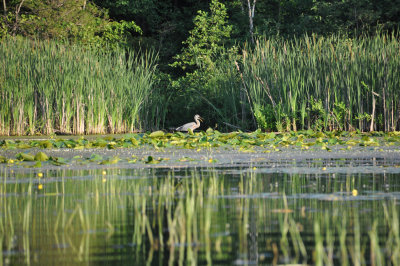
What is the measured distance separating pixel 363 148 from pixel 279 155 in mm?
1690

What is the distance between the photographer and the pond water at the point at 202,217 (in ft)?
13.6

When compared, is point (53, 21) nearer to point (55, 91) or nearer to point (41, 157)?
point (55, 91)

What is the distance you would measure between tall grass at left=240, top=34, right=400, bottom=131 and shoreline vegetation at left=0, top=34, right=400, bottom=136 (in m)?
0.02

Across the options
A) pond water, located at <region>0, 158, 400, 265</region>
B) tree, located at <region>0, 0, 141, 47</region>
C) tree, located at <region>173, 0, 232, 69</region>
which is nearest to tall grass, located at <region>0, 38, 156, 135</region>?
tree, located at <region>0, 0, 141, 47</region>

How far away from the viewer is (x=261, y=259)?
158 inches

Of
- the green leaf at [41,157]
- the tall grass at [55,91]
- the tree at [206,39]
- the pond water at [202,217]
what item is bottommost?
the pond water at [202,217]

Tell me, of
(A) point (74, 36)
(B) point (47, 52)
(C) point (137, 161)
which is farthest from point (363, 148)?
(A) point (74, 36)

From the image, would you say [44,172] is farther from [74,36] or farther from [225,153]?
[74,36]

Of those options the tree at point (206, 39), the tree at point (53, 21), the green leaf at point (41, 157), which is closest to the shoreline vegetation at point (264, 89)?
the green leaf at point (41, 157)

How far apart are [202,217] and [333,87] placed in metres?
11.6

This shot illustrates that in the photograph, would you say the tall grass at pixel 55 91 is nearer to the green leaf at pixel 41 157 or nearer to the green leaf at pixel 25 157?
the green leaf at pixel 25 157

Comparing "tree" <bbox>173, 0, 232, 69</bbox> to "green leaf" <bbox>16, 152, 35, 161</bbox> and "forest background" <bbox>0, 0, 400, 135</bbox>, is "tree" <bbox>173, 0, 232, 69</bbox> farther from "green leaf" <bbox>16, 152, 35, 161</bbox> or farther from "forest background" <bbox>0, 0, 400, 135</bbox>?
"green leaf" <bbox>16, 152, 35, 161</bbox>

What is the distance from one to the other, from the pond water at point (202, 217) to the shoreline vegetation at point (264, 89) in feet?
26.0

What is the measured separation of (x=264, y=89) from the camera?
55.9 feet
